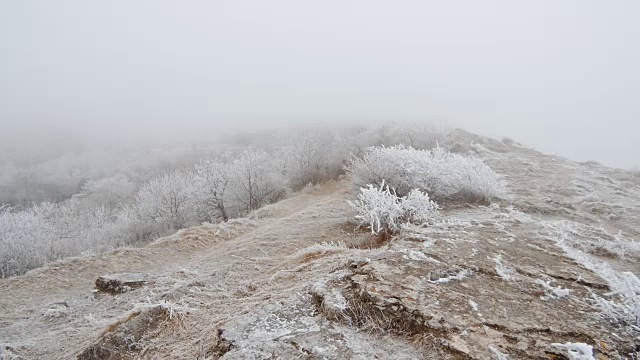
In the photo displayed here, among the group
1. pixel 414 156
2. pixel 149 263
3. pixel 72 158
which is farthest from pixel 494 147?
pixel 72 158

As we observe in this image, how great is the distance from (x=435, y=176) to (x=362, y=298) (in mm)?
6074

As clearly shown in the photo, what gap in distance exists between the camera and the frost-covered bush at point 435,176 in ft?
29.6

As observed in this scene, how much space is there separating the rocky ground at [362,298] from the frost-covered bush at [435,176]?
37.7 inches

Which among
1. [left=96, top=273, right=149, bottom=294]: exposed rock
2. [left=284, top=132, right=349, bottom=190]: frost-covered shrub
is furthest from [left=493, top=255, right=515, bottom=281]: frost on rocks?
[left=284, top=132, right=349, bottom=190]: frost-covered shrub

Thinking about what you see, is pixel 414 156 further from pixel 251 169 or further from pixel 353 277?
pixel 251 169

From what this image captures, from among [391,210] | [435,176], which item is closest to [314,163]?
[435,176]

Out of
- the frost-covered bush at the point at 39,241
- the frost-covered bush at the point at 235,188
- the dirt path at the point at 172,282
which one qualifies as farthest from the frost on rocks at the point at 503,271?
the frost-covered bush at the point at 235,188

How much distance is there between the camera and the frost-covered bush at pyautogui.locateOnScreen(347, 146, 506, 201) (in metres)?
9.02

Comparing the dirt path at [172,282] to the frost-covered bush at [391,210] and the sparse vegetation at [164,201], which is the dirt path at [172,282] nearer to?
the frost-covered bush at [391,210]

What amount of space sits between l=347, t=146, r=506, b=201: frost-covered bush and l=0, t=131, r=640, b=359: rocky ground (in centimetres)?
96

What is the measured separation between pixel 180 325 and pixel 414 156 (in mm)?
7184

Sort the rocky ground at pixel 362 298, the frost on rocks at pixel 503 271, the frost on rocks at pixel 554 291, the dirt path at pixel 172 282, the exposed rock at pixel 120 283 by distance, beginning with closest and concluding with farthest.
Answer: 1. the rocky ground at pixel 362 298
2. the frost on rocks at pixel 554 291
3. the frost on rocks at pixel 503 271
4. the dirt path at pixel 172 282
5. the exposed rock at pixel 120 283

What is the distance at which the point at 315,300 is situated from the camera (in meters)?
4.00

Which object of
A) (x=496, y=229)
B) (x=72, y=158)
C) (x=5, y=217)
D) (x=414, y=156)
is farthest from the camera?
(x=72, y=158)
